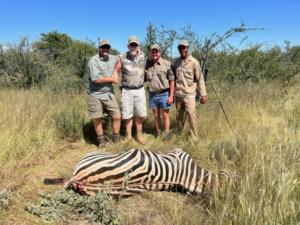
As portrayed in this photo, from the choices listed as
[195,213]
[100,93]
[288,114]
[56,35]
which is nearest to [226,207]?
[195,213]

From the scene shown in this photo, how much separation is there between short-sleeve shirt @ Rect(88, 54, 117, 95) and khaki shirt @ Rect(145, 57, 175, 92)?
64 cm

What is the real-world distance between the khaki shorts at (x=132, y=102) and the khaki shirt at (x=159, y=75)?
22 centimetres

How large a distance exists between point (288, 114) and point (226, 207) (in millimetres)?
4370

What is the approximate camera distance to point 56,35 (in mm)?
29031

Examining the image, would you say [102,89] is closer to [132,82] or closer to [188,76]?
[132,82]

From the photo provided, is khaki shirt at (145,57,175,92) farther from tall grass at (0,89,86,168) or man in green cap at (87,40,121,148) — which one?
tall grass at (0,89,86,168)

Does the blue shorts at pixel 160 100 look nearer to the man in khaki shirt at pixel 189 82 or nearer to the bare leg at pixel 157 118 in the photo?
the bare leg at pixel 157 118

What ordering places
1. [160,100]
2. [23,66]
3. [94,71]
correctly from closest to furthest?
[94,71], [160,100], [23,66]

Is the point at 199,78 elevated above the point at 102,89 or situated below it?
above

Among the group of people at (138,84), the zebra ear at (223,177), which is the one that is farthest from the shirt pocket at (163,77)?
the zebra ear at (223,177)

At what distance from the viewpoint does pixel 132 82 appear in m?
6.19

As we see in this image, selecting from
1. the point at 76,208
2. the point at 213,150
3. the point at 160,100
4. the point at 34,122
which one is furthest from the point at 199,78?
the point at 76,208

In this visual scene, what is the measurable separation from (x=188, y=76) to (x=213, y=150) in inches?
56.5

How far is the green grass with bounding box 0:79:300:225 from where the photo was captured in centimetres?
350
